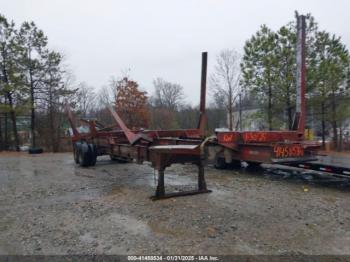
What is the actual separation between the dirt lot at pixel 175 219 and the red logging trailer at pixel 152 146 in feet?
2.08

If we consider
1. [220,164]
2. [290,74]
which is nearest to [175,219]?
[220,164]

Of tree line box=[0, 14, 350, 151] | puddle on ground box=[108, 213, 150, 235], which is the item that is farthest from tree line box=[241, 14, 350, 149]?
puddle on ground box=[108, 213, 150, 235]

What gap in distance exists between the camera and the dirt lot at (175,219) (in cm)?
392

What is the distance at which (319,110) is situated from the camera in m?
19.4

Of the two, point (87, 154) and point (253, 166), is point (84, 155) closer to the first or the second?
point (87, 154)

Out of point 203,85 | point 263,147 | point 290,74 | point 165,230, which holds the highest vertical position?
point 290,74

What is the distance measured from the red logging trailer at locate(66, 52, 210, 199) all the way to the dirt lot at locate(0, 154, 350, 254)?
63 cm

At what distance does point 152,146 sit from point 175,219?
8.58 feet

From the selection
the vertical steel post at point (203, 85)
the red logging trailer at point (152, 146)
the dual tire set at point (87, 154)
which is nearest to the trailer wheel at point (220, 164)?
the red logging trailer at point (152, 146)

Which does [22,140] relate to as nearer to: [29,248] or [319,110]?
[319,110]

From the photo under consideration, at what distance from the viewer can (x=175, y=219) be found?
16.3 ft

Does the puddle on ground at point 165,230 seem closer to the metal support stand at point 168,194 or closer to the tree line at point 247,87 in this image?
the metal support stand at point 168,194

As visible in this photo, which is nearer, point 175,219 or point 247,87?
point 175,219

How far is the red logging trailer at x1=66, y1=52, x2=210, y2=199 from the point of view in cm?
633
